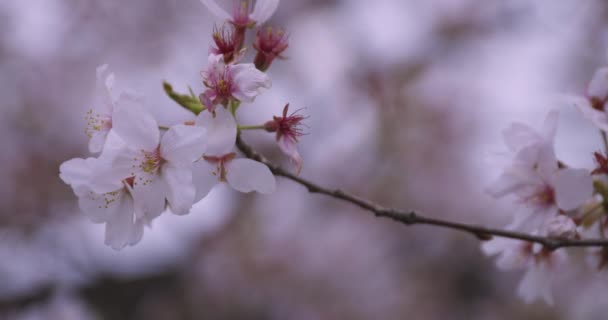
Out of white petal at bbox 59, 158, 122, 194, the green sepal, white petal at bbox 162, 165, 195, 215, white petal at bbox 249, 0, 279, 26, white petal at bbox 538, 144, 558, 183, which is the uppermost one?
white petal at bbox 249, 0, 279, 26

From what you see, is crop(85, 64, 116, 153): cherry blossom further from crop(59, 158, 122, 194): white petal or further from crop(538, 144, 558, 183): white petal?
crop(538, 144, 558, 183): white petal

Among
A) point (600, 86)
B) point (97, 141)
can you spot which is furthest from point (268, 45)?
point (600, 86)

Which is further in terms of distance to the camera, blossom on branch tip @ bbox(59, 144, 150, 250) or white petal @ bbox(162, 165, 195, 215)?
blossom on branch tip @ bbox(59, 144, 150, 250)

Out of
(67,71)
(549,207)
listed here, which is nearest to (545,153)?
(549,207)

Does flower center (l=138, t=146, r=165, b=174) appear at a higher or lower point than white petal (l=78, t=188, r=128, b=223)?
higher

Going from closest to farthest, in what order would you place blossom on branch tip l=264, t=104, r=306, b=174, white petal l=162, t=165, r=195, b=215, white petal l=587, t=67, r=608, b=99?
white petal l=162, t=165, r=195, b=215
blossom on branch tip l=264, t=104, r=306, b=174
white petal l=587, t=67, r=608, b=99

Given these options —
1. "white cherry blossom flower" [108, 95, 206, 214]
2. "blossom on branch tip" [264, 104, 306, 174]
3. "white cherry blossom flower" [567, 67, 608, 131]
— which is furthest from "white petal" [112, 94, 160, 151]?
"white cherry blossom flower" [567, 67, 608, 131]

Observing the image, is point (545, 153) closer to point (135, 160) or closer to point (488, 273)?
point (135, 160)
